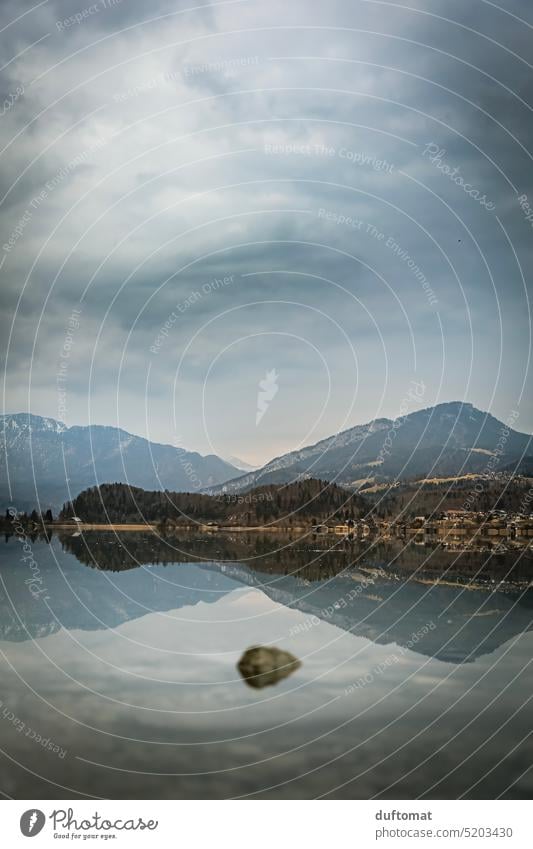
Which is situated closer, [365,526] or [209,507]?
[365,526]

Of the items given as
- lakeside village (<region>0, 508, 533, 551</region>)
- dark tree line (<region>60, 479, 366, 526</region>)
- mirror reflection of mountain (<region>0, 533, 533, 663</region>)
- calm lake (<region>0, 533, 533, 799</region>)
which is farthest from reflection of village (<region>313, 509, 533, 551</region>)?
calm lake (<region>0, 533, 533, 799</region>)

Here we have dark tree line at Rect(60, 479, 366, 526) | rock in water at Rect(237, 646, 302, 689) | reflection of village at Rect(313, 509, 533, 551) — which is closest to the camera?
rock in water at Rect(237, 646, 302, 689)

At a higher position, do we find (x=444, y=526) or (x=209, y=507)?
(x=209, y=507)

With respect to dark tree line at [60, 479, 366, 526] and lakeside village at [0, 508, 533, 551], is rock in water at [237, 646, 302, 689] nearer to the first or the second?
lakeside village at [0, 508, 533, 551]

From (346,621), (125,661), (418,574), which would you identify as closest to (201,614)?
(346,621)

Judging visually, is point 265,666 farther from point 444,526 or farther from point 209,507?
point 209,507

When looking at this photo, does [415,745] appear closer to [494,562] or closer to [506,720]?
[506,720]

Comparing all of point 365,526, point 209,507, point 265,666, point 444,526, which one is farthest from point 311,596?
point 209,507

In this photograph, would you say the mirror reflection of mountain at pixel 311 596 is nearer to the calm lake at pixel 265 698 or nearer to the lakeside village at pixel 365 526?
the calm lake at pixel 265 698
